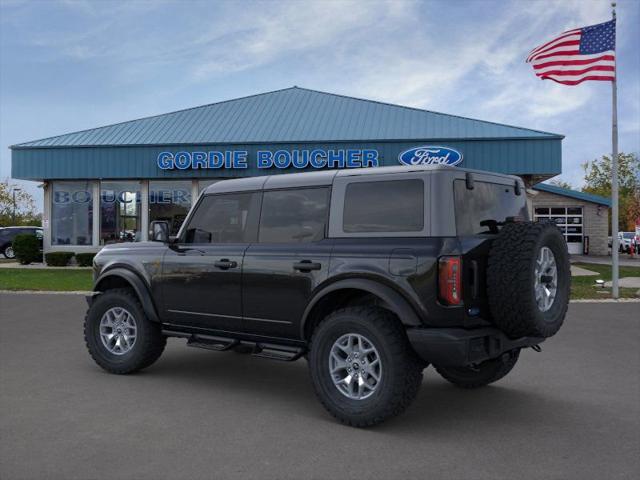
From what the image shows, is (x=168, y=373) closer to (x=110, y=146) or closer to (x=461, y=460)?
(x=461, y=460)

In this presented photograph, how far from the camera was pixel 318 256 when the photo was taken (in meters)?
5.35

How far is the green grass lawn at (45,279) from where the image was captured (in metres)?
16.8

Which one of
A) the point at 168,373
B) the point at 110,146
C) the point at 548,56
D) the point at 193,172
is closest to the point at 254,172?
the point at 193,172

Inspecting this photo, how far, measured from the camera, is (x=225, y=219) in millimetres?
6293

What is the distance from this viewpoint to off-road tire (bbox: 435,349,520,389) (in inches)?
235

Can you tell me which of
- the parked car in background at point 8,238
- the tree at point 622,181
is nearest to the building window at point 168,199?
the parked car in background at point 8,238

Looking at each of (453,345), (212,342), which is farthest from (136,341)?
(453,345)

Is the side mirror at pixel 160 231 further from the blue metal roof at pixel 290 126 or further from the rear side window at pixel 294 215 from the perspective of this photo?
the blue metal roof at pixel 290 126

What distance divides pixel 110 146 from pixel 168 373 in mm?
20747

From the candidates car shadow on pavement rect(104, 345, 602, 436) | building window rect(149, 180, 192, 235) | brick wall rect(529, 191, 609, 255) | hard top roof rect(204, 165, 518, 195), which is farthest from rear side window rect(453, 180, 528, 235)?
brick wall rect(529, 191, 609, 255)

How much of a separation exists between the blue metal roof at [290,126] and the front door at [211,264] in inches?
715

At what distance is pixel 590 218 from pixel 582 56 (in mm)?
23352

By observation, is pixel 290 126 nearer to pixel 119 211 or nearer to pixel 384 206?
pixel 119 211

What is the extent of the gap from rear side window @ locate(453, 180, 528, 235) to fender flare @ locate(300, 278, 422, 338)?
705mm
